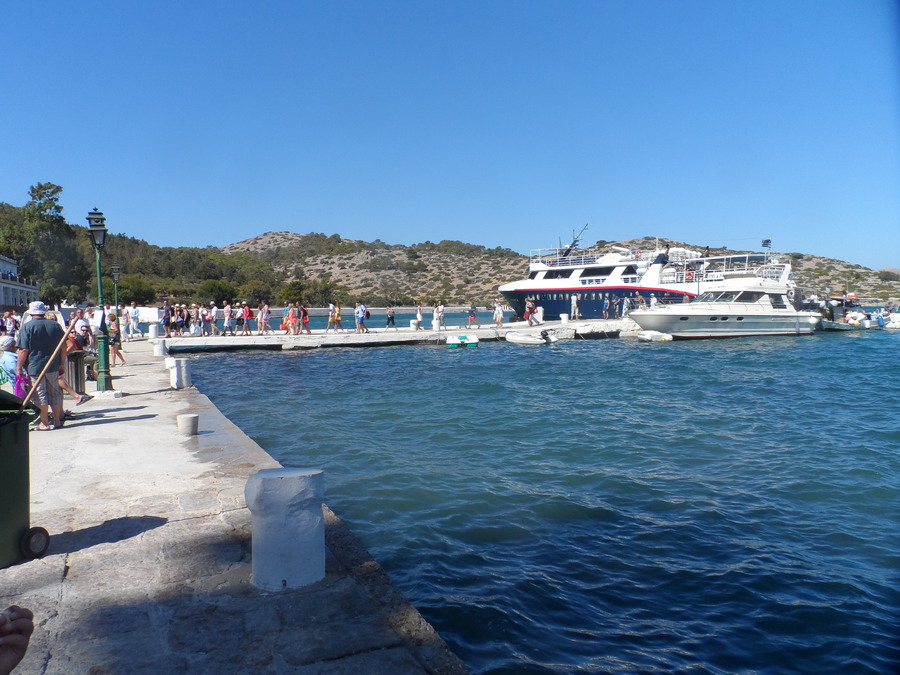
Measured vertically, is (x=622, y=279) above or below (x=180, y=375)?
above

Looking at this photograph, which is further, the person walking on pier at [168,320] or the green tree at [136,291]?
the green tree at [136,291]

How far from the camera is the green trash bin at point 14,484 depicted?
3.63 meters

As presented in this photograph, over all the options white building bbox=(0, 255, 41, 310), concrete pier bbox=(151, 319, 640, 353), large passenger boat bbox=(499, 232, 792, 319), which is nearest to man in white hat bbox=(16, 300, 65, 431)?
concrete pier bbox=(151, 319, 640, 353)

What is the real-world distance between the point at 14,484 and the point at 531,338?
2715 cm

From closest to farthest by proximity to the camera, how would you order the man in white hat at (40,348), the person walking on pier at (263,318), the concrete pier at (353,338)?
the man in white hat at (40,348)
the concrete pier at (353,338)
the person walking on pier at (263,318)

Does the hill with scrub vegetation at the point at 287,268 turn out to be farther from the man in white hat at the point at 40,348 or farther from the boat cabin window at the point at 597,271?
the man in white hat at the point at 40,348

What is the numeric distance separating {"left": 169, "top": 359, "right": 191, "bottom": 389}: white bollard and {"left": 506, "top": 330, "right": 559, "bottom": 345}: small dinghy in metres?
19.6

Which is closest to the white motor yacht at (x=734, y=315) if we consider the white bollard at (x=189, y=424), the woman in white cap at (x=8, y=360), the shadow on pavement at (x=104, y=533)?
the white bollard at (x=189, y=424)

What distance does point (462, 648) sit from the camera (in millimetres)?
4137

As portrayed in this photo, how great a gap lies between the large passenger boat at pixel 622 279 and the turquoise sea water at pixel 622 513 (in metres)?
23.3

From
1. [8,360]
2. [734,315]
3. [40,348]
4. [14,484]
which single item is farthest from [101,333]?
[734,315]

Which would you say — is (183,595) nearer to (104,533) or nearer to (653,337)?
(104,533)

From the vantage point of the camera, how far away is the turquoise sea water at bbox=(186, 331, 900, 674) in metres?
4.41

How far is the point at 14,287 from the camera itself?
171 feet
